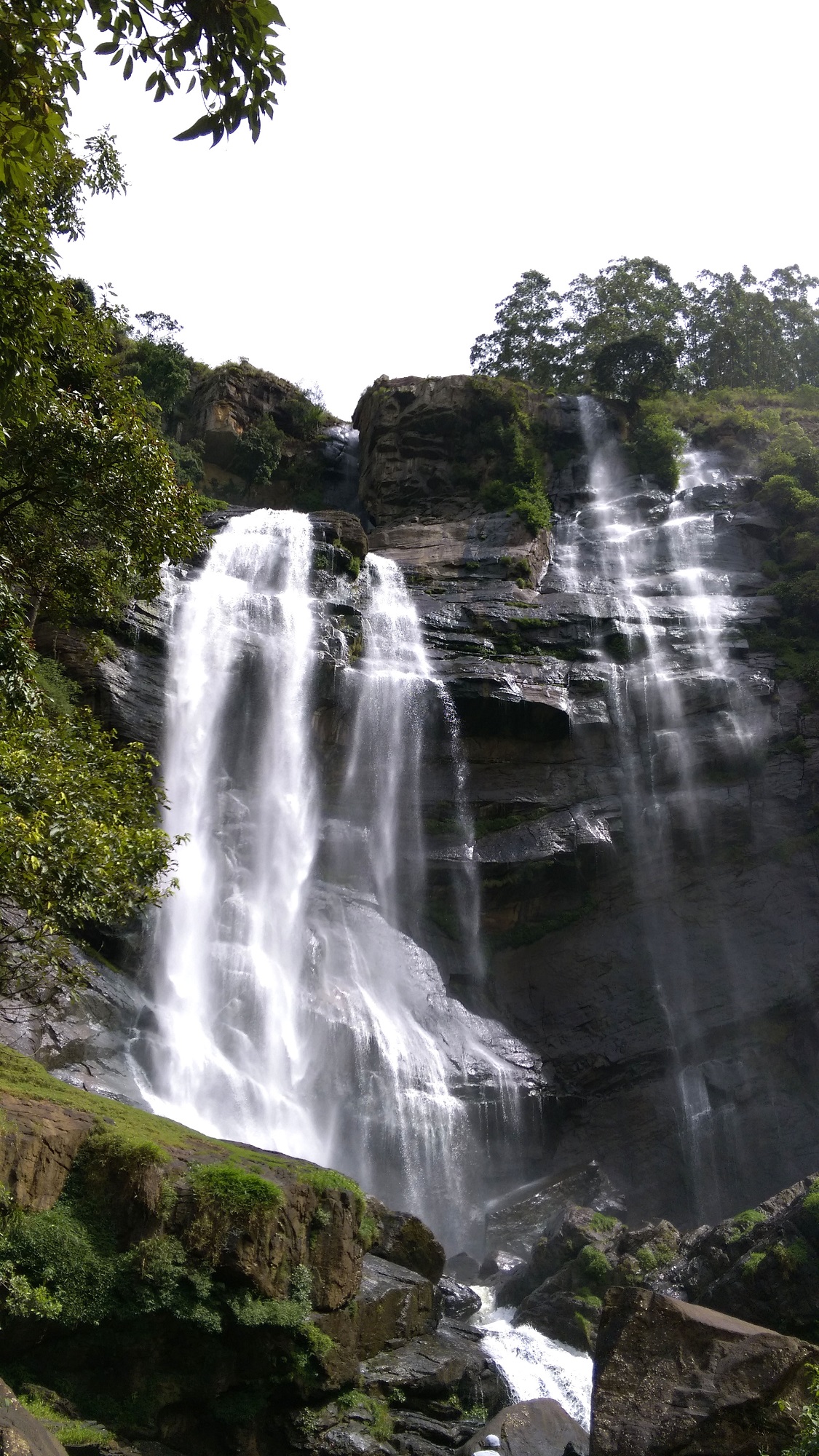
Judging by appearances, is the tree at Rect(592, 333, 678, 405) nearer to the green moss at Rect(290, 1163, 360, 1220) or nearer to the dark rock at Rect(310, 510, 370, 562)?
the dark rock at Rect(310, 510, 370, 562)

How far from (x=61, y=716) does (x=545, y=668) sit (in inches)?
667

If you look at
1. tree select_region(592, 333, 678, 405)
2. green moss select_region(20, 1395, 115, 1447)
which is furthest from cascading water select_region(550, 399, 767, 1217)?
green moss select_region(20, 1395, 115, 1447)

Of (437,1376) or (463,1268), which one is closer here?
(437,1376)

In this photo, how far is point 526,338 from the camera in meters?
46.3

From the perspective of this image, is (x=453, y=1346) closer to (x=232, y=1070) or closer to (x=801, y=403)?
(x=232, y=1070)

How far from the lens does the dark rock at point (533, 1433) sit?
32.9 ft

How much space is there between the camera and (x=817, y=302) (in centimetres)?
5059

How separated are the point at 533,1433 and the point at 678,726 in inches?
693

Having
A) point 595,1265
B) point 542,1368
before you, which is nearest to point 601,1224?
point 595,1265

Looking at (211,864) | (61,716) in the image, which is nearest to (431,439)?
(211,864)

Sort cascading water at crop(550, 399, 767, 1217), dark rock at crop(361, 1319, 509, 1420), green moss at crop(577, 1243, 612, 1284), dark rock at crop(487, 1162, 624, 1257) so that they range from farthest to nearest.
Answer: cascading water at crop(550, 399, 767, 1217), dark rock at crop(487, 1162, 624, 1257), green moss at crop(577, 1243, 612, 1284), dark rock at crop(361, 1319, 509, 1420)

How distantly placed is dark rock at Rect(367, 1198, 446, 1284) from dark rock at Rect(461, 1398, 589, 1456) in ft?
7.19

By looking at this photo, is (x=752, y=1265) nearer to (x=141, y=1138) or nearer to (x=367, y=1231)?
(x=367, y=1231)

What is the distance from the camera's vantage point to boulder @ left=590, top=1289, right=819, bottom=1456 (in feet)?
27.1
